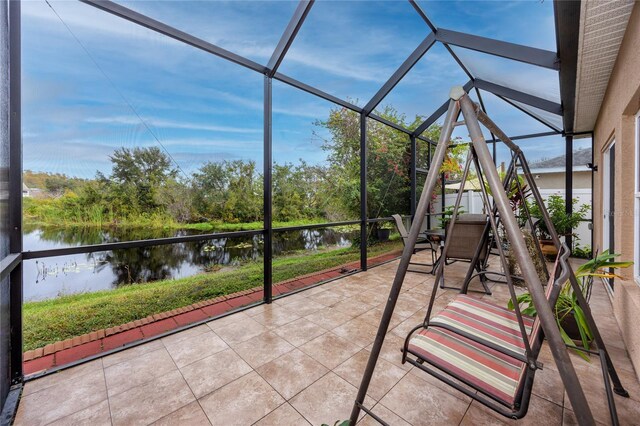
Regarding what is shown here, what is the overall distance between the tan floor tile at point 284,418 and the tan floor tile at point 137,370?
97cm

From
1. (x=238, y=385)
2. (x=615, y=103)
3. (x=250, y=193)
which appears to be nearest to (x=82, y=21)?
(x=250, y=193)

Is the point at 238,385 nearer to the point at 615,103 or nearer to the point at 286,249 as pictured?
the point at 286,249

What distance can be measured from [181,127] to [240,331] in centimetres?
237

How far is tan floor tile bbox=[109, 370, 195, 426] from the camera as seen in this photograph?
162cm

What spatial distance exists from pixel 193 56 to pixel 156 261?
7.91 feet

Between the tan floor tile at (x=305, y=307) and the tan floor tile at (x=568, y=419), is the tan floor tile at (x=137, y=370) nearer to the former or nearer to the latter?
the tan floor tile at (x=305, y=307)

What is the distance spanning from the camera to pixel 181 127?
3.09m

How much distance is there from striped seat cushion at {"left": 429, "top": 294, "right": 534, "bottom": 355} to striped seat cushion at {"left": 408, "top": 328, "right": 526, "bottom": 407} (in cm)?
8

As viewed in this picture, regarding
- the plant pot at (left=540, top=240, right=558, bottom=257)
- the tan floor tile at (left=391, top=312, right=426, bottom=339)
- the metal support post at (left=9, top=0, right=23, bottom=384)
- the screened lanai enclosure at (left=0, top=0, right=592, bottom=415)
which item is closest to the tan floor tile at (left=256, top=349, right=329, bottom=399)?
the tan floor tile at (left=391, top=312, right=426, bottom=339)

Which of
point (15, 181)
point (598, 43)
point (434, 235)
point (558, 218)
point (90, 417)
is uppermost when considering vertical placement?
point (598, 43)

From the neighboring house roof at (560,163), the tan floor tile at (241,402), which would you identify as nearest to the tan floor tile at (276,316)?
the tan floor tile at (241,402)

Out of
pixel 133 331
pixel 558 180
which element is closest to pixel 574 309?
pixel 133 331

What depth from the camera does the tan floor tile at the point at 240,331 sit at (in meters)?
2.52

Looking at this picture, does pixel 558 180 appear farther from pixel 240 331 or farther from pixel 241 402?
pixel 241 402
